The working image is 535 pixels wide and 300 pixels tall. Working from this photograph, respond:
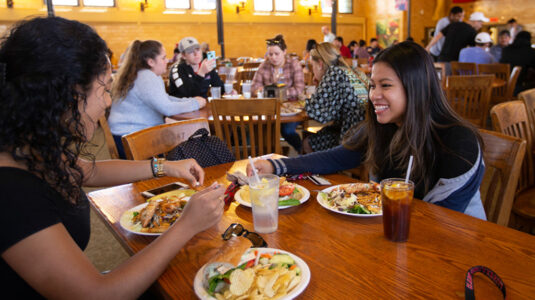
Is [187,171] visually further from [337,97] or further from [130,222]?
[337,97]

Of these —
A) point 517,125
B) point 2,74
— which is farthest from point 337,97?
point 2,74

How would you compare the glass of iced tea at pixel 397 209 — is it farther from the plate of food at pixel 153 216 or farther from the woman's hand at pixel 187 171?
the woman's hand at pixel 187 171

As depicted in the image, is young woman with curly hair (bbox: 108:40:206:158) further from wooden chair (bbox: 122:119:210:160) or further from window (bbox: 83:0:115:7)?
window (bbox: 83:0:115:7)

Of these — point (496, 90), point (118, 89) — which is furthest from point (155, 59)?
point (496, 90)

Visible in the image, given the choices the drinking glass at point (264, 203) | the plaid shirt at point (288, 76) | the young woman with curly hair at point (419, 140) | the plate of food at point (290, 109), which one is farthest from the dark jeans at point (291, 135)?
the drinking glass at point (264, 203)

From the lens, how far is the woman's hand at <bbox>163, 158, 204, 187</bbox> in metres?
1.52

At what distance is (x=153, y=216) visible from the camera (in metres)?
1.19

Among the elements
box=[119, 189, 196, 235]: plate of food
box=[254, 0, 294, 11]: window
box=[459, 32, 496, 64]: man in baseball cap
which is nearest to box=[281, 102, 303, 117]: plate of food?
box=[119, 189, 196, 235]: plate of food

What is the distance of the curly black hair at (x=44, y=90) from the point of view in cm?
85

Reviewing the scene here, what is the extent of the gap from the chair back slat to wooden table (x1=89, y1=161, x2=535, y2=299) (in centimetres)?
99

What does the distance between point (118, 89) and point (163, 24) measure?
11238mm

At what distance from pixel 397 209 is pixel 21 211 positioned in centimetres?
84

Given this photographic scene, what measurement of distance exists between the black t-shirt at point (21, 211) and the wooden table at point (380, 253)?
10.3 inches

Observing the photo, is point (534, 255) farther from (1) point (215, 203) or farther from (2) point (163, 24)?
(2) point (163, 24)
